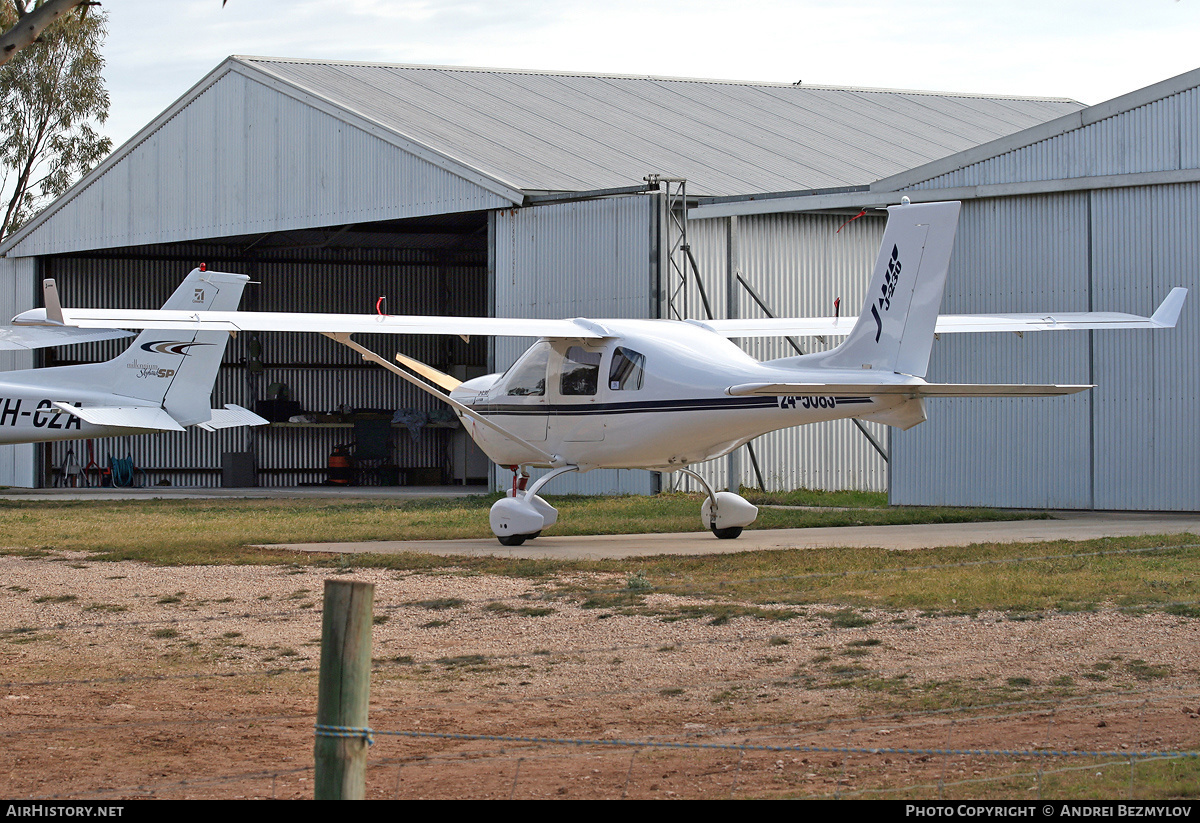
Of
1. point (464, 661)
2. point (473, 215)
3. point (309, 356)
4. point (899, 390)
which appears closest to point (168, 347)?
point (473, 215)

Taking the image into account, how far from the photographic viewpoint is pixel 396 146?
2695 centimetres

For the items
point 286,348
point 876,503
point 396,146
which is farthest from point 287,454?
point 876,503

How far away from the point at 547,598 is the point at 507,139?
18845 millimetres

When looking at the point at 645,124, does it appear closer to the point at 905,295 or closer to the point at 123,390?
the point at 123,390

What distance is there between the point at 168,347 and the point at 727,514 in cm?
1109

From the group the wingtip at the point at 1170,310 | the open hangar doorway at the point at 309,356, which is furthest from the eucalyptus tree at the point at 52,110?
the wingtip at the point at 1170,310

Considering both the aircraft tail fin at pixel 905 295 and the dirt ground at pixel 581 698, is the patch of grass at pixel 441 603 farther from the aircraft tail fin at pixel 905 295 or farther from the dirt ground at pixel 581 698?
the aircraft tail fin at pixel 905 295

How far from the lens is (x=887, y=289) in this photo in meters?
13.8

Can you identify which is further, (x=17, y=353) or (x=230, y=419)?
(x=17, y=353)

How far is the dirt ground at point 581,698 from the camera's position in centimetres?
586

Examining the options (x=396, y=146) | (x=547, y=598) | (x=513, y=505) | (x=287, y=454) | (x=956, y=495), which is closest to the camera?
(x=547, y=598)

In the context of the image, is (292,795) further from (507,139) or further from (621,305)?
(507,139)

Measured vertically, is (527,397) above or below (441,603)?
above

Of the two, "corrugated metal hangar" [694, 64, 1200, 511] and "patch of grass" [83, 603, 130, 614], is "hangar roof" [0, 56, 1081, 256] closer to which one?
"corrugated metal hangar" [694, 64, 1200, 511]
